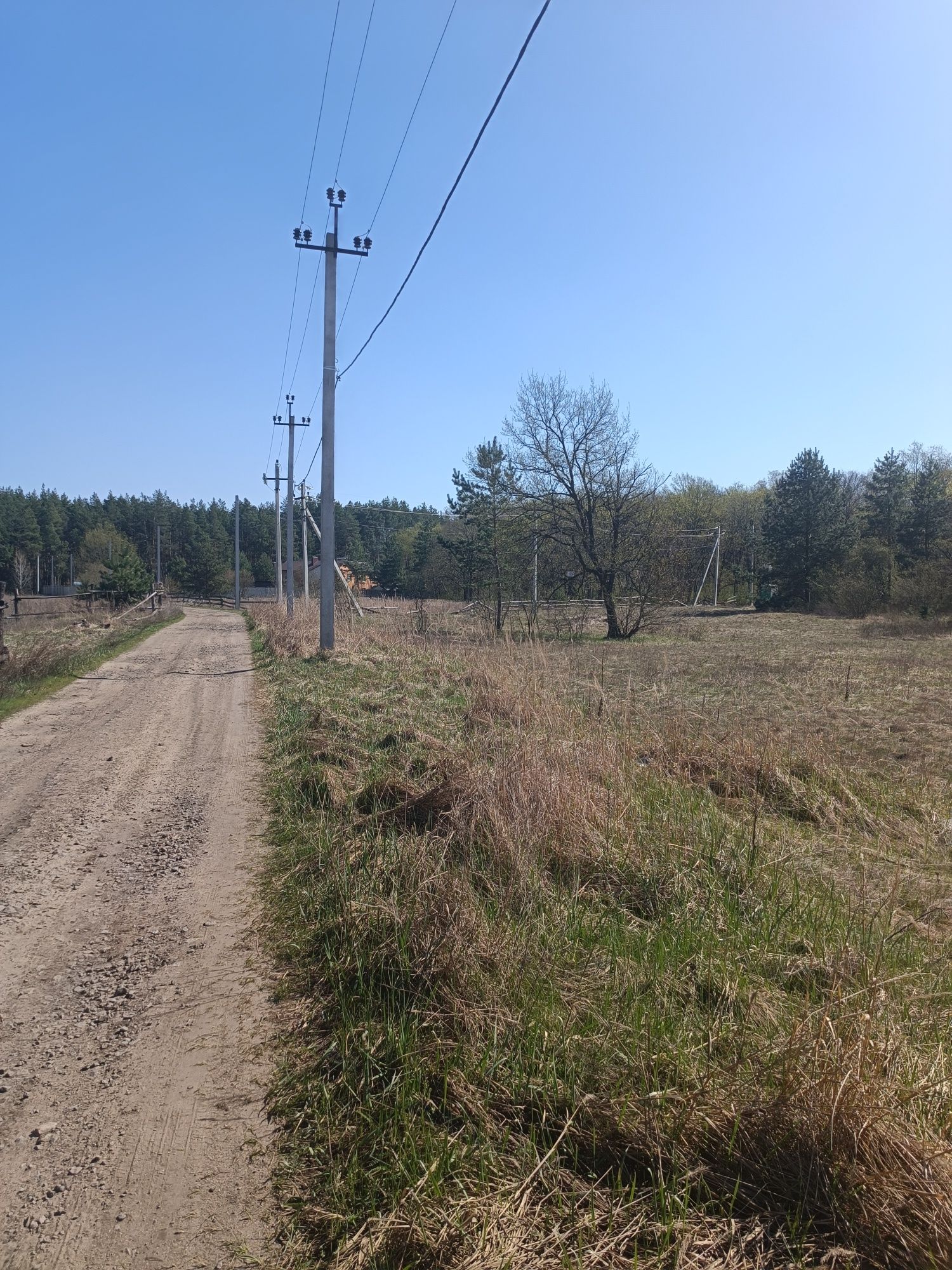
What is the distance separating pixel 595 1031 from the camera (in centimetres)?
290

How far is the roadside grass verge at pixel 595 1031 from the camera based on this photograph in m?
2.13

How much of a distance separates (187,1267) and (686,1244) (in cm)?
134

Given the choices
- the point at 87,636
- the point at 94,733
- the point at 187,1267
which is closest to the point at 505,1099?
the point at 187,1267

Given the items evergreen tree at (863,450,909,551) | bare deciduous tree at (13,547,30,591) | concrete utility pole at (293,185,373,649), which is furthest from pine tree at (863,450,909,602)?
bare deciduous tree at (13,547,30,591)

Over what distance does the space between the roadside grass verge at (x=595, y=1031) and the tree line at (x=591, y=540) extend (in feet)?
63.7

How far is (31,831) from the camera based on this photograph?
5648 mm

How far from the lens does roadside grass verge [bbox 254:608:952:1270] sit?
7.00 ft

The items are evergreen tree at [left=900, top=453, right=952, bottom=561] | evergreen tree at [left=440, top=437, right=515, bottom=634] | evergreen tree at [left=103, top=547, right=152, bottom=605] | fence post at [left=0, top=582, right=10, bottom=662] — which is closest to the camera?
fence post at [left=0, top=582, right=10, bottom=662]

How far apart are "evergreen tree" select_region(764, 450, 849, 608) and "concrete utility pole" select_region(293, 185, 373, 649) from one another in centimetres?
4617

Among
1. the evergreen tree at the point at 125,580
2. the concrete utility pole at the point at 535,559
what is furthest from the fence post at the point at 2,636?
the evergreen tree at the point at 125,580

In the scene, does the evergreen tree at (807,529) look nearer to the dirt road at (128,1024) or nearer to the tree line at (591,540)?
the tree line at (591,540)

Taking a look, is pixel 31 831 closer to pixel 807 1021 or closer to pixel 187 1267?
pixel 187 1267

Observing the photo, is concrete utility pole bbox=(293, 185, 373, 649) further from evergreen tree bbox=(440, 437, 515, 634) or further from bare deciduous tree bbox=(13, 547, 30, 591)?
bare deciduous tree bbox=(13, 547, 30, 591)

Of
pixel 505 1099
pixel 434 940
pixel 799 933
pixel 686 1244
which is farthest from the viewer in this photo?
pixel 799 933
